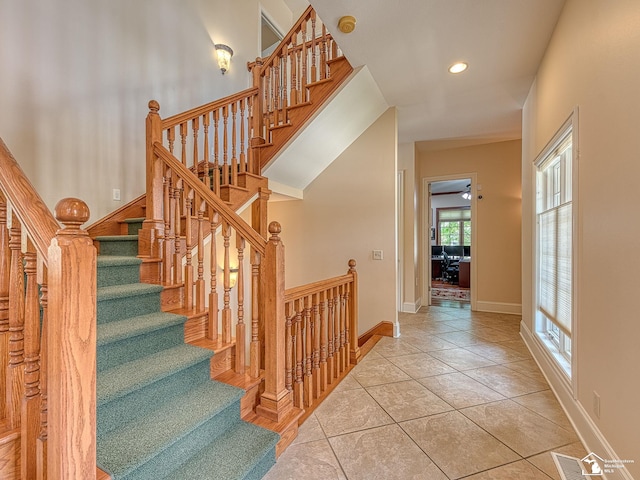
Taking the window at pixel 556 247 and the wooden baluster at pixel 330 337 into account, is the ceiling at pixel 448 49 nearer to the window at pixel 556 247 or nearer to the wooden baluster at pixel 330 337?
the window at pixel 556 247

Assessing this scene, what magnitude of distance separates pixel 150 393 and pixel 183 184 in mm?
1408

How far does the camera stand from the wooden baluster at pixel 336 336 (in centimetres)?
252

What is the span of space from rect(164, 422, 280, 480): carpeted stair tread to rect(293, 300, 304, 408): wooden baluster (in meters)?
0.41

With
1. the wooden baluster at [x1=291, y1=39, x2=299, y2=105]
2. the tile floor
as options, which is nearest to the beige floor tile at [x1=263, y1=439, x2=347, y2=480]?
the tile floor

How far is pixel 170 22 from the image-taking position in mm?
3326

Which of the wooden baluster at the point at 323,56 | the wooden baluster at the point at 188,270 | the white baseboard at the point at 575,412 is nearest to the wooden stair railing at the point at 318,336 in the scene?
the wooden baluster at the point at 188,270

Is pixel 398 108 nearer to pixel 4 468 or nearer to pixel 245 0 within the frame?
pixel 245 0

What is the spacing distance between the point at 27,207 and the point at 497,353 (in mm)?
3666

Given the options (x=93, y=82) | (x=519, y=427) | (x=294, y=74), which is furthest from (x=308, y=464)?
(x=93, y=82)

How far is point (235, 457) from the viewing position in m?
1.40

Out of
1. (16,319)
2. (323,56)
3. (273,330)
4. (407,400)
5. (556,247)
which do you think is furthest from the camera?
(323,56)

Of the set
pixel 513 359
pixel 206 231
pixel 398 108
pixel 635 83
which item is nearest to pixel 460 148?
pixel 398 108

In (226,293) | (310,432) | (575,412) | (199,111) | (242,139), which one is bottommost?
(310,432)

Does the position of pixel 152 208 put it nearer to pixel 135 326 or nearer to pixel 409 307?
pixel 135 326
